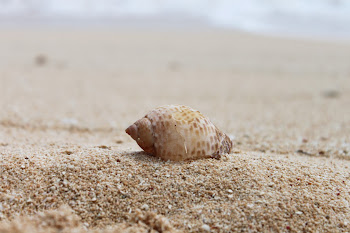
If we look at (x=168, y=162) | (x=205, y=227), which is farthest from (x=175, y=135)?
(x=205, y=227)

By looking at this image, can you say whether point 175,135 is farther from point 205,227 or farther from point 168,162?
point 205,227

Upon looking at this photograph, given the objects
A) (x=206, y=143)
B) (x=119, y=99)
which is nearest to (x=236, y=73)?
(x=119, y=99)

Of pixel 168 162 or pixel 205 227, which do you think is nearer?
pixel 205 227

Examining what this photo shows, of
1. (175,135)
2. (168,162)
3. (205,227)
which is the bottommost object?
(205,227)

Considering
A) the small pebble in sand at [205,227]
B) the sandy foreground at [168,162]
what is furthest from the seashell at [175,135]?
the small pebble in sand at [205,227]

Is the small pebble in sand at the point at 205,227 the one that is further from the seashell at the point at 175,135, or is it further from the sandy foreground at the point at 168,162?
the seashell at the point at 175,135

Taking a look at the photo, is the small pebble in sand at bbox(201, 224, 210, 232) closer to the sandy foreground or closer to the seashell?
the sandy foreground

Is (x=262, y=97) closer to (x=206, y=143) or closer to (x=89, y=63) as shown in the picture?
(x=206, y=143)
